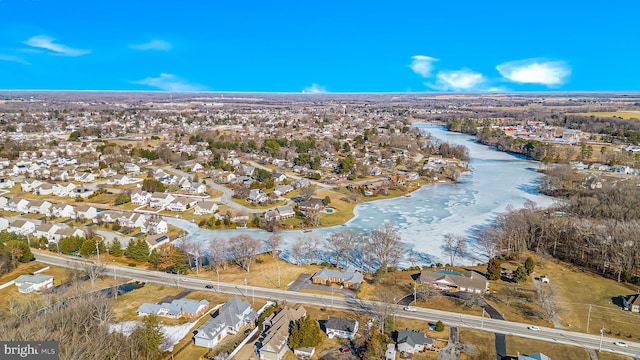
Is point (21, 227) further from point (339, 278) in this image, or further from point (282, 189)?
point (339, 278)

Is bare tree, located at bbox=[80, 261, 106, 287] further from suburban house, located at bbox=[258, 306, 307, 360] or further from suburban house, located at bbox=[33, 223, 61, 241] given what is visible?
suburban house, located at bbox=[258, 306, 307, 360]

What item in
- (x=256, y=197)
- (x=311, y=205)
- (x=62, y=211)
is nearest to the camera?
(x=62, y=211)

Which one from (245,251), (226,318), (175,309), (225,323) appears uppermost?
(245,251)

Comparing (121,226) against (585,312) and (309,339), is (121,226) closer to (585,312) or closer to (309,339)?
(309,339)

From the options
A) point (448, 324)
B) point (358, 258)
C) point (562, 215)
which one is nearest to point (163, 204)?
point (358, 258)

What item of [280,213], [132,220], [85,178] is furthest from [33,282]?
[85,178]

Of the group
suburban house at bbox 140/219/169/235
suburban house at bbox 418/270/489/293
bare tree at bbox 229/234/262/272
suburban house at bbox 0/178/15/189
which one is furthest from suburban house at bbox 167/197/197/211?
suburban house at bbox 418/270/489/293
